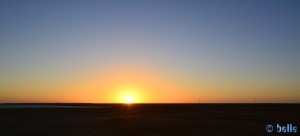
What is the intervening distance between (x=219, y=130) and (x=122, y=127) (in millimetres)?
8569

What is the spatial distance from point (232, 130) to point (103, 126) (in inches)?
458

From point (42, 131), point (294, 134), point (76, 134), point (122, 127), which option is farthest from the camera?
point (122, 127)

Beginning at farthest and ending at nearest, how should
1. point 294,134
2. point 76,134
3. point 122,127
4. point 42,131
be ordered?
point 122,127, point 42,131, point 76,134, point 294,134

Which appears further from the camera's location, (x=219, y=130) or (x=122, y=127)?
(x=122, y=127)

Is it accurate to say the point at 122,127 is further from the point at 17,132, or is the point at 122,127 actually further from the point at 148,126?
the point at 17,132

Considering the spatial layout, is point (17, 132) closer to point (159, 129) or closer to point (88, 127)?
point (88, 127)

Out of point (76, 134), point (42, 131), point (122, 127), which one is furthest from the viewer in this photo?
point (122, 127)

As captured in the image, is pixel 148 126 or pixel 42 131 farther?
pixel 148 126

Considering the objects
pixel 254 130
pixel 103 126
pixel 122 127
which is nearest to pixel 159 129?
pixel 122 127

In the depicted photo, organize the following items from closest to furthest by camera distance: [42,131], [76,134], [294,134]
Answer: [294,134], [76,134], [42,131]

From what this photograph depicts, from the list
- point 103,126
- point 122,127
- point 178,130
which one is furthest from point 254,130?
point 103,126

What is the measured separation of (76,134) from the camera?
27.3 m

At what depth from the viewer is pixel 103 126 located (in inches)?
1275

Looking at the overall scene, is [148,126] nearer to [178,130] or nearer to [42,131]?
[178,130]
